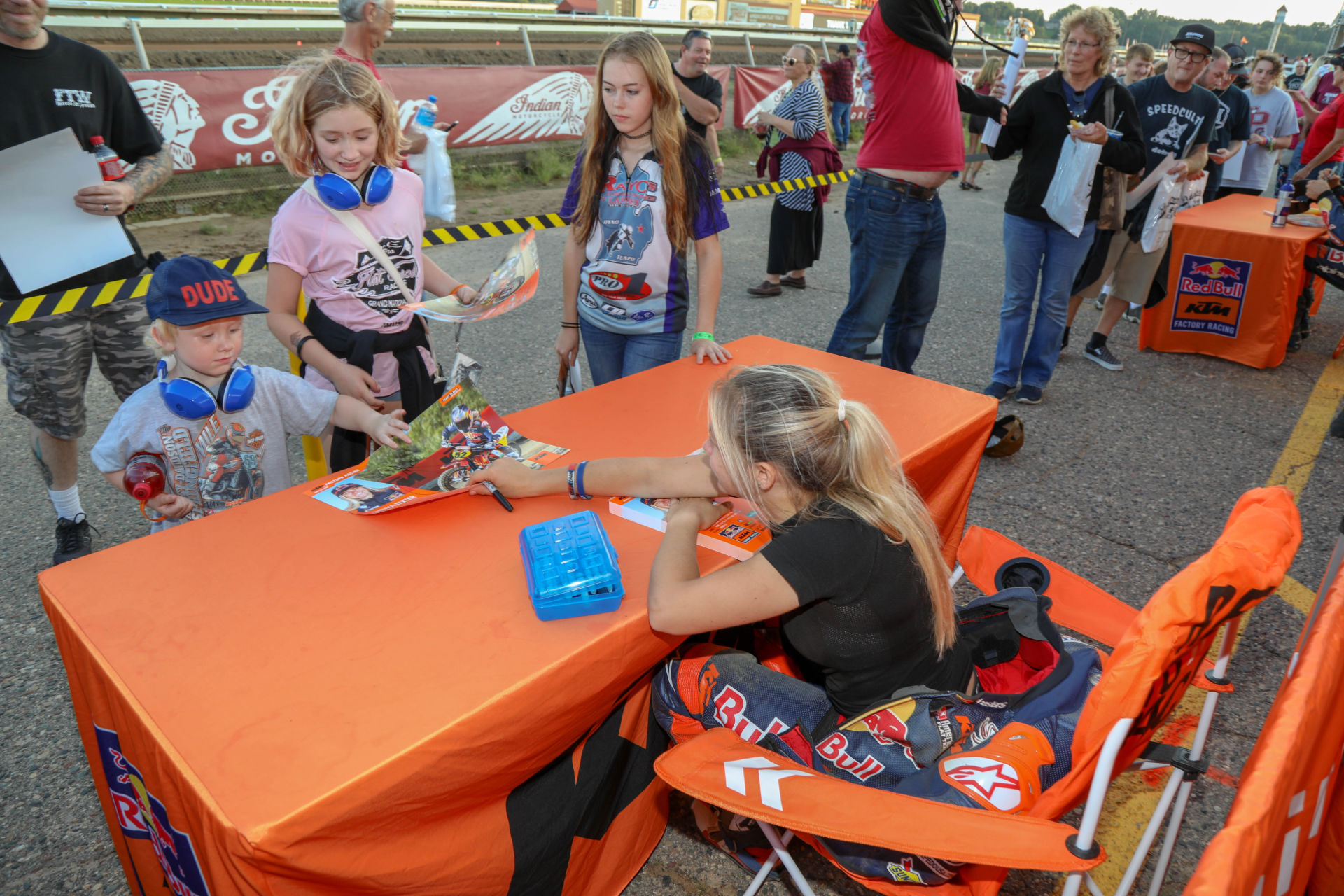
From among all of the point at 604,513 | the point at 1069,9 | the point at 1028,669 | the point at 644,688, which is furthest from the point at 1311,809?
the point at 1069,9

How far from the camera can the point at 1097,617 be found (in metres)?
2.18

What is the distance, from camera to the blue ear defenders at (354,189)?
7.72ft

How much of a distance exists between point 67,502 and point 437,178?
6.99ft

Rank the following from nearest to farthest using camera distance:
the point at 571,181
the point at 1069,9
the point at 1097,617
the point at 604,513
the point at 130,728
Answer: the point at 130,728 → the point at 604,513 → the point at 1097,617 → the point at 571,181 → the point at 1069,9

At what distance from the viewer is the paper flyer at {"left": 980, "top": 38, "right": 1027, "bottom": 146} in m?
3.81

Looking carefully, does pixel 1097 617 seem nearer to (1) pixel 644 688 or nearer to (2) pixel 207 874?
(1) pixel 644 688

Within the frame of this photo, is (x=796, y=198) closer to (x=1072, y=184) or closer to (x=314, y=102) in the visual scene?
(x=1072, y=184)

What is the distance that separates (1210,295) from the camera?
18.2 feet

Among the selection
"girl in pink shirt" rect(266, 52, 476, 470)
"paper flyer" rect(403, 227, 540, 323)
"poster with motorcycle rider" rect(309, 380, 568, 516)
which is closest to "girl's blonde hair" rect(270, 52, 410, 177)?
"girl in pink shirt" rect(266, 52, 476, 470)

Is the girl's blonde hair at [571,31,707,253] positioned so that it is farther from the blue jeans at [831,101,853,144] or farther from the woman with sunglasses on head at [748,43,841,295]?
the blue jeans at [831,101,853,144]

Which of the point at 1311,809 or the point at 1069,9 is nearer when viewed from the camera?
the point at 1311,809

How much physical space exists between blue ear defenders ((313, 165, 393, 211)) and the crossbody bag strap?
19mm

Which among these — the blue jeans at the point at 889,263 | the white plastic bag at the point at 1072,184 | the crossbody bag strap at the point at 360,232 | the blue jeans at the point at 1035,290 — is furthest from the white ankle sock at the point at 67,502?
the white plastic bag at the point at 1072,184

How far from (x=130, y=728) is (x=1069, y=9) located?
5050mm
